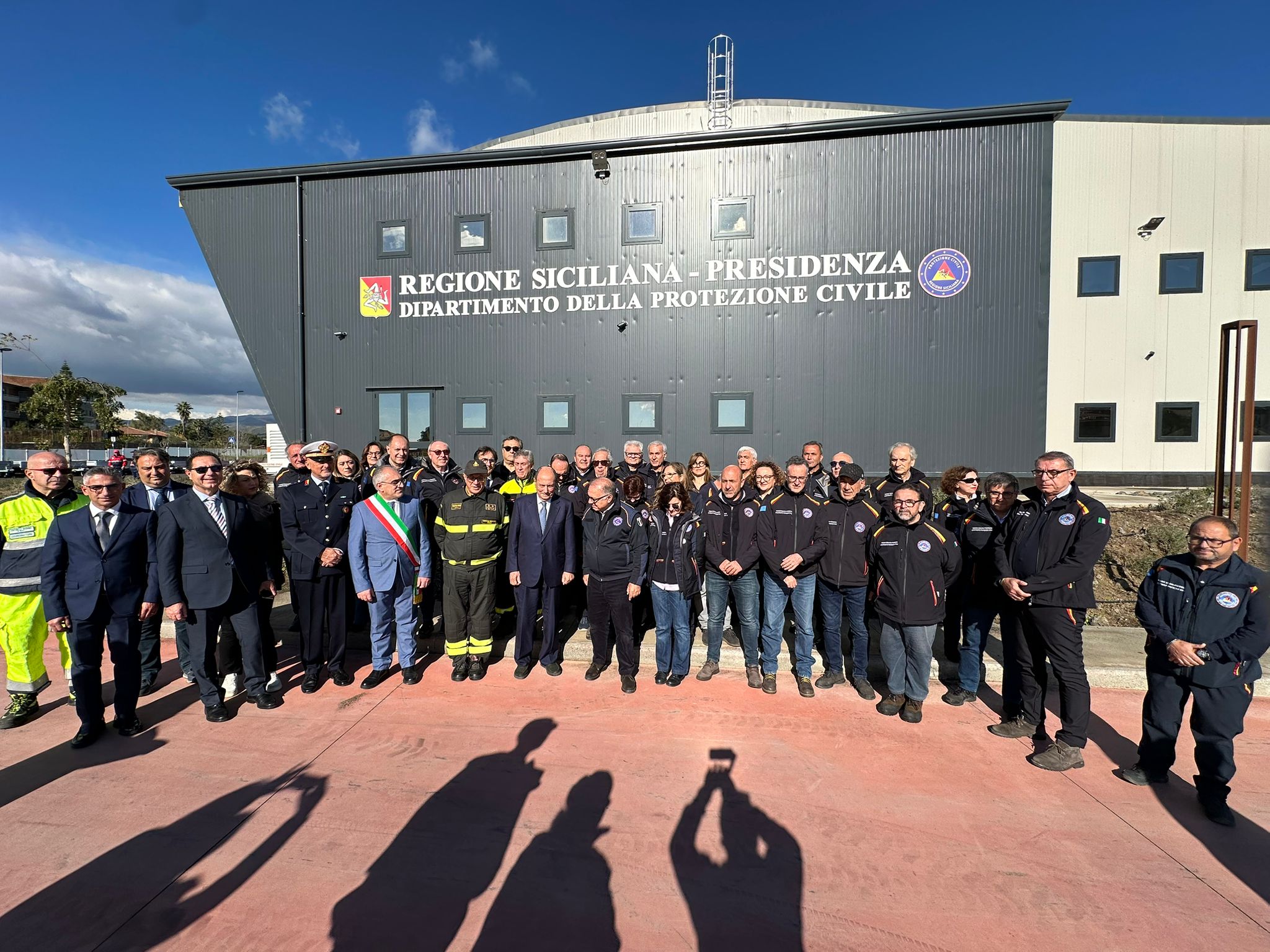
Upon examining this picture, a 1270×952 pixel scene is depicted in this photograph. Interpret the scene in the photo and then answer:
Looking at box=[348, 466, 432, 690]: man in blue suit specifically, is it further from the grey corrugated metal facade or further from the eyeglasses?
the grey corrugated metal facade

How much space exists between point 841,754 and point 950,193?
39.4ft

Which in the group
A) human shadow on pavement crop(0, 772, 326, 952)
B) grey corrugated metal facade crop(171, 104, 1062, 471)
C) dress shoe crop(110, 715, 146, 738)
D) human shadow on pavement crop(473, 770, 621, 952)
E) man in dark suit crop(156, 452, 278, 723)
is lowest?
human shadow on pavement crop(0, 772, 326, 952)

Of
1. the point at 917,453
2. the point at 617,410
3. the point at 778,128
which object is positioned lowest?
the point at 917,453

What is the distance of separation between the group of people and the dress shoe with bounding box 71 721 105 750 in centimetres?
2

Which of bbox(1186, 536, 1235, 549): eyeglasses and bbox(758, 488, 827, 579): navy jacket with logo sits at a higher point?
bbox(1186, 536, 1235, 549): eyeglasses

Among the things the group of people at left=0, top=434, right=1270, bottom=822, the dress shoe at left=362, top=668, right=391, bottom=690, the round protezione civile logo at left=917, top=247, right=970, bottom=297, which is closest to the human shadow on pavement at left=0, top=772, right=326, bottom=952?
the group of people at left=0, top=434, right=1270, bottom=822

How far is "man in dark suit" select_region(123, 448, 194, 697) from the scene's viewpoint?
4.41 m

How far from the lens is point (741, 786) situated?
3.19 metres

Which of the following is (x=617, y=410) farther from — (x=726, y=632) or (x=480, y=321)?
(x=726, y=632)

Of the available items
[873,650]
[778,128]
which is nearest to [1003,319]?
[778,128]

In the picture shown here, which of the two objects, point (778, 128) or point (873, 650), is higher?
point (778, 128)

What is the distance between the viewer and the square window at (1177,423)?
1189 cm

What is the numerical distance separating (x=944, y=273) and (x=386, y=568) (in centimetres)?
1200

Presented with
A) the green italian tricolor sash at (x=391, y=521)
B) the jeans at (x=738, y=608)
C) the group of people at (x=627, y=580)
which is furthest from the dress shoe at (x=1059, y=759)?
the green italian tricolor sash at (x=391, y=521)
